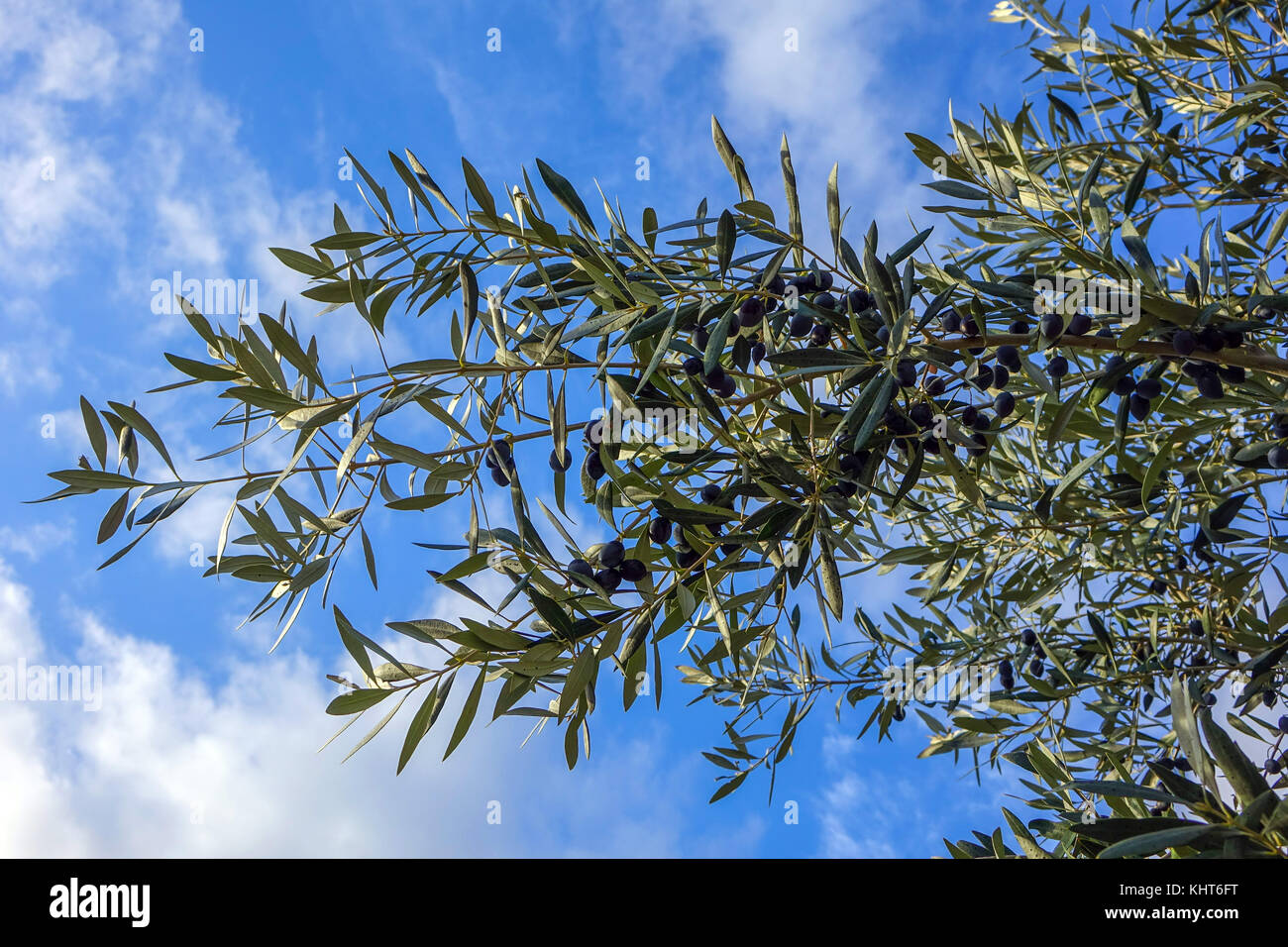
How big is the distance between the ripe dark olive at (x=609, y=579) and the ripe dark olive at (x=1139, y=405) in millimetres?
1176

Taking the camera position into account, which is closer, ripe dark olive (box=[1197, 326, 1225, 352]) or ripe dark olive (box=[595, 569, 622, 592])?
ripe dark olive (box=[595, 569, 622, 592])

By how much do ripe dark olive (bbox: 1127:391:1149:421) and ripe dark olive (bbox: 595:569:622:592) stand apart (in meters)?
1.18

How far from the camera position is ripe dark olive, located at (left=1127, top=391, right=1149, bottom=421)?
1832mm

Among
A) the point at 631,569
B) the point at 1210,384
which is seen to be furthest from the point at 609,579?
the point at 1210,384

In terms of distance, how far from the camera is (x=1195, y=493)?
7.97 feet

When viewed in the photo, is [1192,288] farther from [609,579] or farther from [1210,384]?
[609,579]

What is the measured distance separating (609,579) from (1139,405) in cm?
124

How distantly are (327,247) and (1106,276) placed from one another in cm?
155

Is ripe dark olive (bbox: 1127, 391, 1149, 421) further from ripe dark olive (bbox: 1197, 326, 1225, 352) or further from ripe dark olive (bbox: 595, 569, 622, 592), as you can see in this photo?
ripe dark olive (bbox: 595, 569, 622, 592)

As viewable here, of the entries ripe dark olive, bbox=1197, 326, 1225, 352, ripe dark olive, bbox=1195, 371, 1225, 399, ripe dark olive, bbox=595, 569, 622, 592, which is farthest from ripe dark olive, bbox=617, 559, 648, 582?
ripe dark olive, bbox=1195, 371, 1225, 399

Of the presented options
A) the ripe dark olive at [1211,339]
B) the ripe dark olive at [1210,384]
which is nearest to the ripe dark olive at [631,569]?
the ripe dark olive at [1211,339]

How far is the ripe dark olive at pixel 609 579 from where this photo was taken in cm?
143

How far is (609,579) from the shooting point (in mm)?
1441
